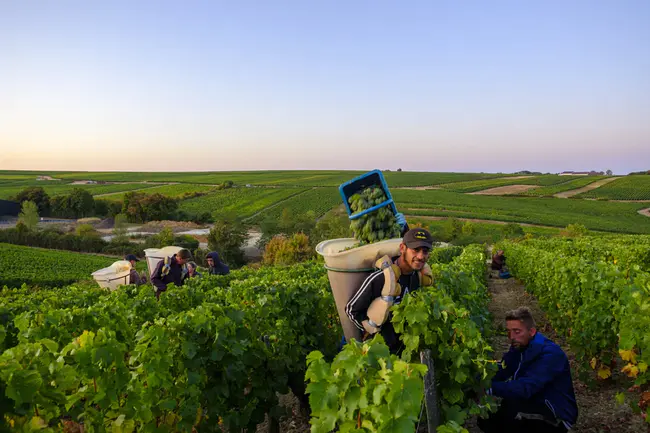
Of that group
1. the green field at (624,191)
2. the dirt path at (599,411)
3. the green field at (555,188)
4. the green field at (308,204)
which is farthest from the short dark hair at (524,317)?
the green field at (555,188)

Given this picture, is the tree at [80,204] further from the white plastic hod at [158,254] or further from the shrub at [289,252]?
the white plastic hod at [158,254]

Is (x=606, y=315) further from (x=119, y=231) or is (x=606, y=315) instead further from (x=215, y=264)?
(x=119, y=231)

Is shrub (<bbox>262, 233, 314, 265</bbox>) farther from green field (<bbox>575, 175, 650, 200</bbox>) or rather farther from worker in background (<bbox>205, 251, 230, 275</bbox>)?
green field (<bbox>575, 175, 650, 200</bbox>)

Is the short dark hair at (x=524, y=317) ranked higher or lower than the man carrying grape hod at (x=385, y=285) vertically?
lower

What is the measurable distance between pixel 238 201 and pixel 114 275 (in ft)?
267

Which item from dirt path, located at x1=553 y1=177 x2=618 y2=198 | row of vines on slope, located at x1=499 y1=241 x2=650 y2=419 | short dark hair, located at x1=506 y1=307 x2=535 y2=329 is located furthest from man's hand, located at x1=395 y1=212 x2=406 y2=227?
dirt path, located at x1=553 y1=177 x2=618 y2=198

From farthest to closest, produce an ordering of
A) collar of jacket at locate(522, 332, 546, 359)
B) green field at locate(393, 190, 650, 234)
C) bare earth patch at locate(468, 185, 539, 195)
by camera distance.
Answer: bare earth patch at locate(468, 185, 539, 195) → green field at locate(393, 190, 650, 234) → collar of jacket at locate(522, 332, 546, 359)

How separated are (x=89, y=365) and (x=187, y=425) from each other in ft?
3.07

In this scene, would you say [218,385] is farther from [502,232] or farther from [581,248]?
[502,232]

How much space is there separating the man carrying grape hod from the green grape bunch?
1.03 ft

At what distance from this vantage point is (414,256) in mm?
3521

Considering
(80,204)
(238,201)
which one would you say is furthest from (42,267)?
(238,201)

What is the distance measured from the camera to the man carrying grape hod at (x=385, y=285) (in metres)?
3.45

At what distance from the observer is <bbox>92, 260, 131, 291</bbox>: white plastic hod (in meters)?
10.8
